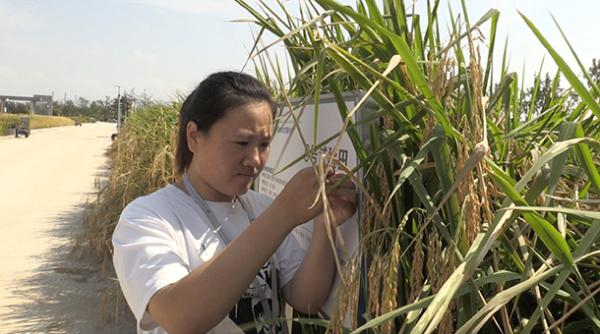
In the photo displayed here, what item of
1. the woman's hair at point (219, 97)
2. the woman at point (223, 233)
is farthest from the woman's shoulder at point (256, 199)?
the woman's hair at point (219, 97)

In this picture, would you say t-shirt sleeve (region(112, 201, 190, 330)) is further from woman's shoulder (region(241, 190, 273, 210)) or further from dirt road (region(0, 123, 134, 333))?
dirt road (region(0, 123, 134, 333))

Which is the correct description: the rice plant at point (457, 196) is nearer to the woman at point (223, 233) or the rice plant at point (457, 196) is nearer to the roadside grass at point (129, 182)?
the woman at point (223, 233)

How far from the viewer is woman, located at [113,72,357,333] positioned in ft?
3.84

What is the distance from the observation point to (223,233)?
1.49 metres

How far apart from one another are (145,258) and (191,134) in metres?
0.42

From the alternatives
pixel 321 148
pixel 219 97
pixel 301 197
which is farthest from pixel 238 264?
pixel 219 97

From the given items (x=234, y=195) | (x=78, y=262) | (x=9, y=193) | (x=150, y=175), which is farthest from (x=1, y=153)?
(x=234, y=195)

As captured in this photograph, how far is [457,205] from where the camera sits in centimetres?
92

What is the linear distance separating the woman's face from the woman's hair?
18mm

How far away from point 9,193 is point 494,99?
Result: 1108 centimetres

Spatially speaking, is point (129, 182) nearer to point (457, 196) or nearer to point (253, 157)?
point (253, 157)

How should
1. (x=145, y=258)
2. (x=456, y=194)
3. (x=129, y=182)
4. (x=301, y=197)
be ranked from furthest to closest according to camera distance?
(x=129, y=182) < (x=145, y=258) < (x=301, y=197) < (x=456, y=194)

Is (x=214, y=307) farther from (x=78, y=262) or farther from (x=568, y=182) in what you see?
(x=78, y=262)

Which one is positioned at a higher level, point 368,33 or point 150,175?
point 368,33
